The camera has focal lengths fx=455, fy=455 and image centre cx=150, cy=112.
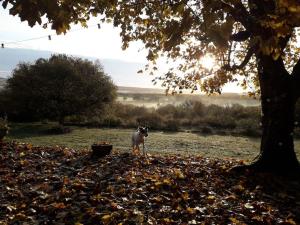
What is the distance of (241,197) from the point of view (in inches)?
457

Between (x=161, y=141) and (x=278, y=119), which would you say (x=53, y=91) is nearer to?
(x=161, y=141)

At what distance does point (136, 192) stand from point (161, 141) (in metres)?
16.9

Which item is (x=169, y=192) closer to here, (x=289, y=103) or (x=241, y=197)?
(x=241, y=197)

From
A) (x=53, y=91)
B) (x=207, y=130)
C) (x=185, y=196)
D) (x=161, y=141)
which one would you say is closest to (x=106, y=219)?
(x=185, y=196)

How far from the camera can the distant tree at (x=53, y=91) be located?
134ft

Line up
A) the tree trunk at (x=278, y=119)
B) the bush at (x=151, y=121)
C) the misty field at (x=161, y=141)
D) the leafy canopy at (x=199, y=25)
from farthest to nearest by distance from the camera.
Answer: the bush at (x=151, y=121) < the misty field at (x=161, y=141) < the tree trunk at (x=278, y=119) < the leafy canopy at (x=199, y=25)

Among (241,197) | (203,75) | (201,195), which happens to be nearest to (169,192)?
(201,195)

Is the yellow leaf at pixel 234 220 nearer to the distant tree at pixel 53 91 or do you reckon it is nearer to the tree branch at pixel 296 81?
the tree branch at pixel 296 81

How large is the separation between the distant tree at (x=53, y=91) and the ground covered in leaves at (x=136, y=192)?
24870mm

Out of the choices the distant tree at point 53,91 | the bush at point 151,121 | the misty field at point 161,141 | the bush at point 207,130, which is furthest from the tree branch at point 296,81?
the distant tree at point 53,91

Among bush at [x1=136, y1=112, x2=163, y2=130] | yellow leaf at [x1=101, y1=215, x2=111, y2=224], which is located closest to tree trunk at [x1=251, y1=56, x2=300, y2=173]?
yellow leaf at [x1=101, y1=215, x2=111, y2=224]

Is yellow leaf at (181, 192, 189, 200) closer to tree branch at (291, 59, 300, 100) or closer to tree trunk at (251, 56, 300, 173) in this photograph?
tree trunk at (251, 56, 300, 173)

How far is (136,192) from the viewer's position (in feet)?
36.9

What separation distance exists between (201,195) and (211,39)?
4.91 meters
